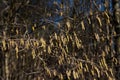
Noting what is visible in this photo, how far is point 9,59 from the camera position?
6605 millimetres

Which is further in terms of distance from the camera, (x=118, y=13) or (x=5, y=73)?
(x=5, y=73)

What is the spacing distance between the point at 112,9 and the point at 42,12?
165 cm

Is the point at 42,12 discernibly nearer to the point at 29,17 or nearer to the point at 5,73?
the point at 29,17

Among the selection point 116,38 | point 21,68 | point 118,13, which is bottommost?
point 21,68

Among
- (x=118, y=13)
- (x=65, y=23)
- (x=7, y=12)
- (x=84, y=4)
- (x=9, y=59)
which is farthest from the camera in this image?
(x=84, y=4)

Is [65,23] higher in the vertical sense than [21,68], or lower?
higher

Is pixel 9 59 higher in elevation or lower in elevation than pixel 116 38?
lower

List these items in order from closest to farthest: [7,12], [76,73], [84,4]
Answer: [76,73] → [7,12] → [84,4]

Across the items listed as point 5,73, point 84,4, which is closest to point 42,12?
point 84,4

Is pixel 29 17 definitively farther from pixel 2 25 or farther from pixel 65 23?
pixel 65 23

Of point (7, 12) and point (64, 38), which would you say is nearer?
point (64, 38)

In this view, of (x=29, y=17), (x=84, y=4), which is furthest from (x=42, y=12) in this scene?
(x=84, y=4)

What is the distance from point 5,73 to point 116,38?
1996mm

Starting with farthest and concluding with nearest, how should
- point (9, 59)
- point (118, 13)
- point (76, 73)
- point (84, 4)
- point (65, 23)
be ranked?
point (84, 4), point (9, 59), point (118, 13), point (65, 23), point (76, 73)
